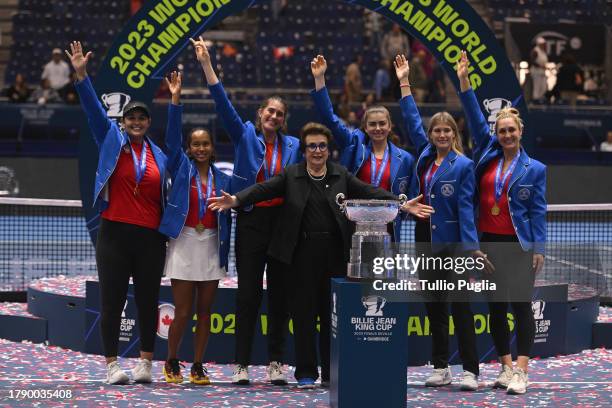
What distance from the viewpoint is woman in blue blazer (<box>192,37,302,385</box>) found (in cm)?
790

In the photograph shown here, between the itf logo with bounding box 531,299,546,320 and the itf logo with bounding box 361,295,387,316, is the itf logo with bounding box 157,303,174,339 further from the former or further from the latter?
the itf logo with bounding box 531,299,546,320

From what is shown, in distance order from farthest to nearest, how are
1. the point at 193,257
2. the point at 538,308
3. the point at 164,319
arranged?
the point at 538,308, the point at 164,319, the point at 193,257

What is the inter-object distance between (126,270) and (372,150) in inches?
70.5

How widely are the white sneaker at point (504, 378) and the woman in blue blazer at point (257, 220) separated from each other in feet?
4.51

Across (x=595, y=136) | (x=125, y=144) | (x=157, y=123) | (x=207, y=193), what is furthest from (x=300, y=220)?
(x=595, y=136)

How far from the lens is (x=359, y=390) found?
272 inches

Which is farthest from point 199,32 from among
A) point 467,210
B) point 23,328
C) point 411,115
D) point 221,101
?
point 467,210

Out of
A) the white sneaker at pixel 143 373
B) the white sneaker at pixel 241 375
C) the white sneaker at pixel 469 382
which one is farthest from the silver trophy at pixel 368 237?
the white sneaker at pixel 143 373

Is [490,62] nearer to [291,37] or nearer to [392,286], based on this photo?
[392,286]

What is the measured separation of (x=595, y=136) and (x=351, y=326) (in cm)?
1414

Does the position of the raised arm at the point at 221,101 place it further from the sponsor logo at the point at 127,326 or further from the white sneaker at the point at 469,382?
the white sneaker at the point at 469,382

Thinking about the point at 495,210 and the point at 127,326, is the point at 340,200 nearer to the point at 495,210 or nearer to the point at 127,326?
the point at 495,210

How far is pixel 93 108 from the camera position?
782 centimetres

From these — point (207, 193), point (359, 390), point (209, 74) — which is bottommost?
point (359, 390)
